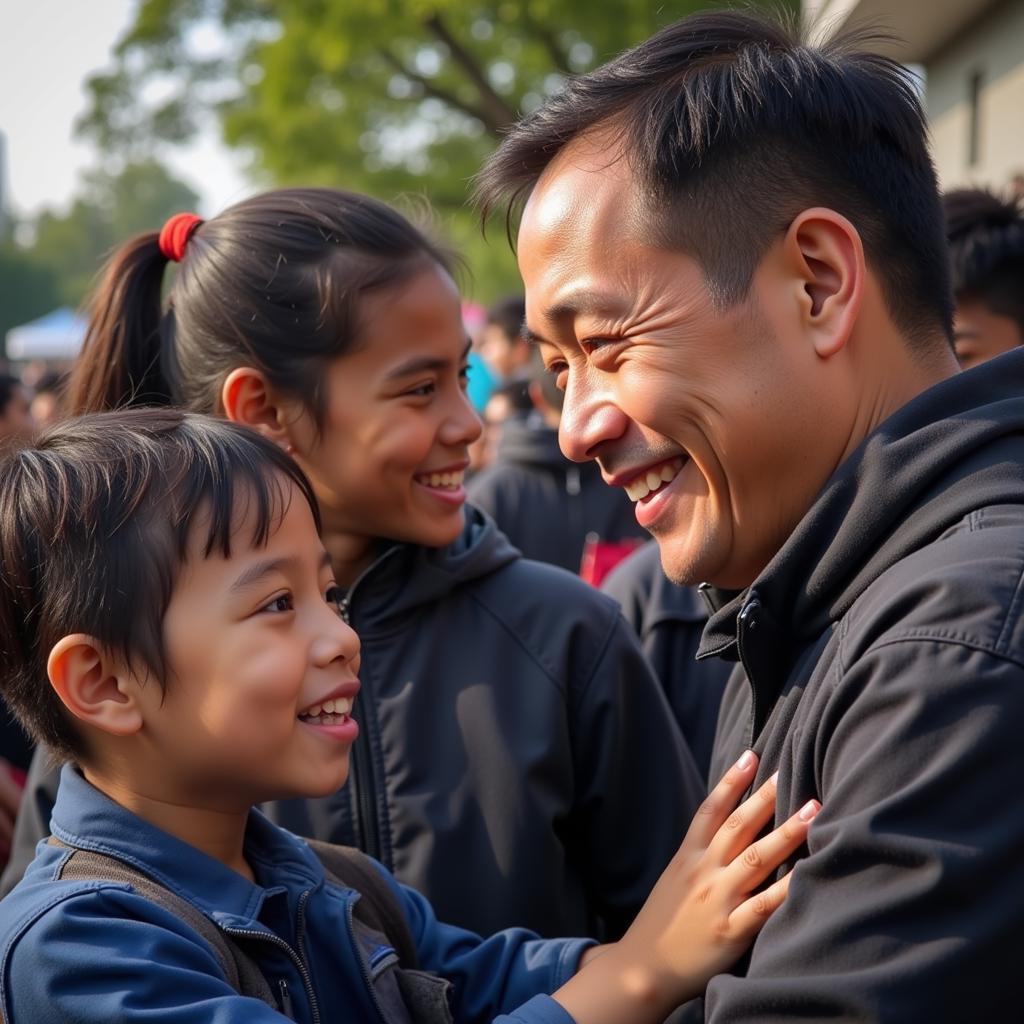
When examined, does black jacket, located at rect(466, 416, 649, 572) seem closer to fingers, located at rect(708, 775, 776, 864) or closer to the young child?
the young child

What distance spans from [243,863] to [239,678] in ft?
1.13

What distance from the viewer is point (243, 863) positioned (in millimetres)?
2137

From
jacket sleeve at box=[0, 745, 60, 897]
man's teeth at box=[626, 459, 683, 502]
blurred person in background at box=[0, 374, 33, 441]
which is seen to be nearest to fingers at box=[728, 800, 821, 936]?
man's teeth at box=[626, 459, 683, 502]

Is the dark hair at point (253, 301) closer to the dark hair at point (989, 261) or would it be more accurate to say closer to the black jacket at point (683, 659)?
the black jacket at point (683, 659)

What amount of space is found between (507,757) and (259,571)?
66 centimetres

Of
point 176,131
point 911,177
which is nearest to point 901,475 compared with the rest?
point 911,177

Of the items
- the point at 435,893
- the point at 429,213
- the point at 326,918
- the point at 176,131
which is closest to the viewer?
the point at 326,918

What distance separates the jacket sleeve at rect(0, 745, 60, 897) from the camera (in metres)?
2.74

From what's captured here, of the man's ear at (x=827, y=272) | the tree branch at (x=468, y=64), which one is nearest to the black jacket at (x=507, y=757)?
the man's ear at (x=827, y=272)

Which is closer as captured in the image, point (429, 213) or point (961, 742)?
point (961, 742)

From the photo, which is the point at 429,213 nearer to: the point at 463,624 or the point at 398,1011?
the point at 463,624

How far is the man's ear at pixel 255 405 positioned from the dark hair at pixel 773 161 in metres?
1.01

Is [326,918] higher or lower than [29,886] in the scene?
lower

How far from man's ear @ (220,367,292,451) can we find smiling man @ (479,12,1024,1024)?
30.7 inches
